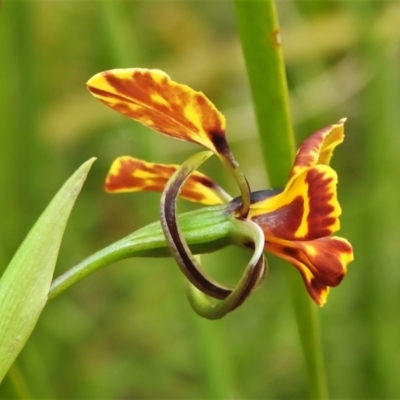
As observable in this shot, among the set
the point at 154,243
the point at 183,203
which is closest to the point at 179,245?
the point at 154,243

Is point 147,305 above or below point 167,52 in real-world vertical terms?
below

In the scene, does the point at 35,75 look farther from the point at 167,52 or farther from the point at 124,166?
the point at 167,52

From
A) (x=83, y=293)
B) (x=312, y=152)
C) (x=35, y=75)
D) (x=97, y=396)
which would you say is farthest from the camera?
(x=83, y=293)

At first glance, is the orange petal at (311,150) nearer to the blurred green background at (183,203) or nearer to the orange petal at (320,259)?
the orange petal at (320,259)

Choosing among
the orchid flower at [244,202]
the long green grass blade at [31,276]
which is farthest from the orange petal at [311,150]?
the long green grass blade at [31,276]

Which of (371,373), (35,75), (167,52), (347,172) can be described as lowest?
(371,373)

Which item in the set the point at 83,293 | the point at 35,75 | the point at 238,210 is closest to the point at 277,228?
the point at 238,210

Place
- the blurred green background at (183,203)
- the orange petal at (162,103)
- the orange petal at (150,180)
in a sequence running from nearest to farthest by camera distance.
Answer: the orange petal at (162,103), the orange petal at (150,180), the blurred green background at (183,203)
